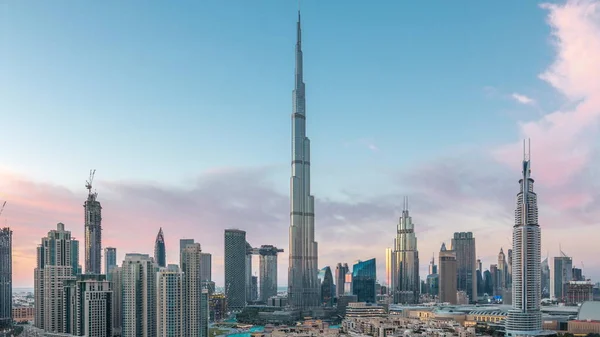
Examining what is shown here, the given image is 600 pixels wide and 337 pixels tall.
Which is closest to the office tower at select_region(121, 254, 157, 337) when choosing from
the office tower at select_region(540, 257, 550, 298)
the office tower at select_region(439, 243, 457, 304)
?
the office tower at select_region(439, 243, 457, 304)

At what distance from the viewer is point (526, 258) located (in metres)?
36.2

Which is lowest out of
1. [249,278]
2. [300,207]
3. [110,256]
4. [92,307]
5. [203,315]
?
[249,278]

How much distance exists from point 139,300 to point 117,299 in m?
2.70

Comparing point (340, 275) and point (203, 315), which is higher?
point (203, 315)

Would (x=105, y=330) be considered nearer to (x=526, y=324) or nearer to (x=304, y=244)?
(x=526, y=324)

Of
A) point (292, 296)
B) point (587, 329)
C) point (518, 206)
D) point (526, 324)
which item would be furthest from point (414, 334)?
point (292, 296)

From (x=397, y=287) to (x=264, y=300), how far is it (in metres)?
Result: 16.0

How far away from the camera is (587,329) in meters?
37.7

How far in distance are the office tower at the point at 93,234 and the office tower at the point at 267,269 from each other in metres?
34.3

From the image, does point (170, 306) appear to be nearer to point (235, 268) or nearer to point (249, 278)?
point (235, 268)

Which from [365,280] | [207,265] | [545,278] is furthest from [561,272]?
[207,265]

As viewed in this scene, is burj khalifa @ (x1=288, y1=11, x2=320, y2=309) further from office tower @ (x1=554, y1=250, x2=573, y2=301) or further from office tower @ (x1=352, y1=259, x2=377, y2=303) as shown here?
office tower @ (x1=554, y1=250, x2=573, y2=301)

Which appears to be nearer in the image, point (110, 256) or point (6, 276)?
point (6, 276)

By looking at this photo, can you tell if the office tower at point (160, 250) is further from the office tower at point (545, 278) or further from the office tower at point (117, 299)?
the office tower at point (545, 278)
